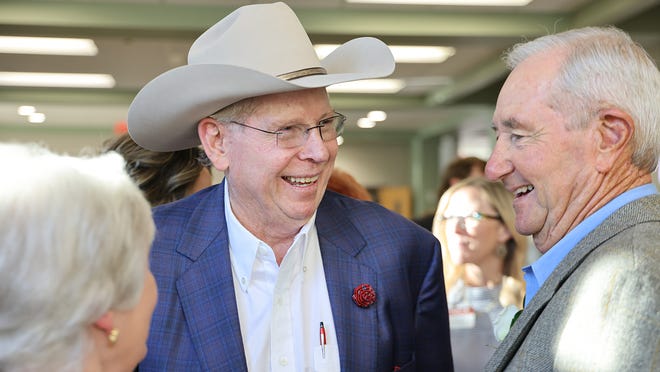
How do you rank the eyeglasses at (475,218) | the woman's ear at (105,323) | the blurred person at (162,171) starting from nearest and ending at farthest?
1. the woman's ear at (105,323)
2. the blurred person at (162,171)
3. the eyeglasses at (475,218)

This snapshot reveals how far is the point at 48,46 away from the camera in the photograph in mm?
8477

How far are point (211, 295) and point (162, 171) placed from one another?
843mm

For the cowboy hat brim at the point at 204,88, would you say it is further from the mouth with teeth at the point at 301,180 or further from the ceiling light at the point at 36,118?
the ceiling light at the point at 36,118

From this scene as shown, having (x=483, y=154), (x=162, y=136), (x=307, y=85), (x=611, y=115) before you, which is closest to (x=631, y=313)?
(x=611, y=115)

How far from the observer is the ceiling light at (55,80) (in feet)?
34.0

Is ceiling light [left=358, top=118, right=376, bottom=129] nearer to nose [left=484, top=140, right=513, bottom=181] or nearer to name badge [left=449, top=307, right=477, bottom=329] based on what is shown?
name badge [left=449, top=307, right=477, bottom=329]

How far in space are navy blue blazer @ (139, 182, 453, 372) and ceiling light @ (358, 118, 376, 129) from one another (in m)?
12.7

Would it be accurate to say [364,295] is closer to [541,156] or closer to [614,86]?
[541,156]

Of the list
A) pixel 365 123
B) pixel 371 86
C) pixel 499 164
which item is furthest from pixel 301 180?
pixel 365 123

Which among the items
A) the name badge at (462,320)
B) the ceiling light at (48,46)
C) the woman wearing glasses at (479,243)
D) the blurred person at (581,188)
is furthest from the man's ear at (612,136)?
the ceiling light at (48,46)

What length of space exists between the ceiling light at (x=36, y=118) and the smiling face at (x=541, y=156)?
13306 mm

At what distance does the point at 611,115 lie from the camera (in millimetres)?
1480

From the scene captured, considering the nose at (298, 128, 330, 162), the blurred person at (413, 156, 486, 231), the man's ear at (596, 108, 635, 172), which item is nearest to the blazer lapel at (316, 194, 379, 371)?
the nose at (298, 128, 330, 162)

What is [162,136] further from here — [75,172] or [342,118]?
[75,172]
